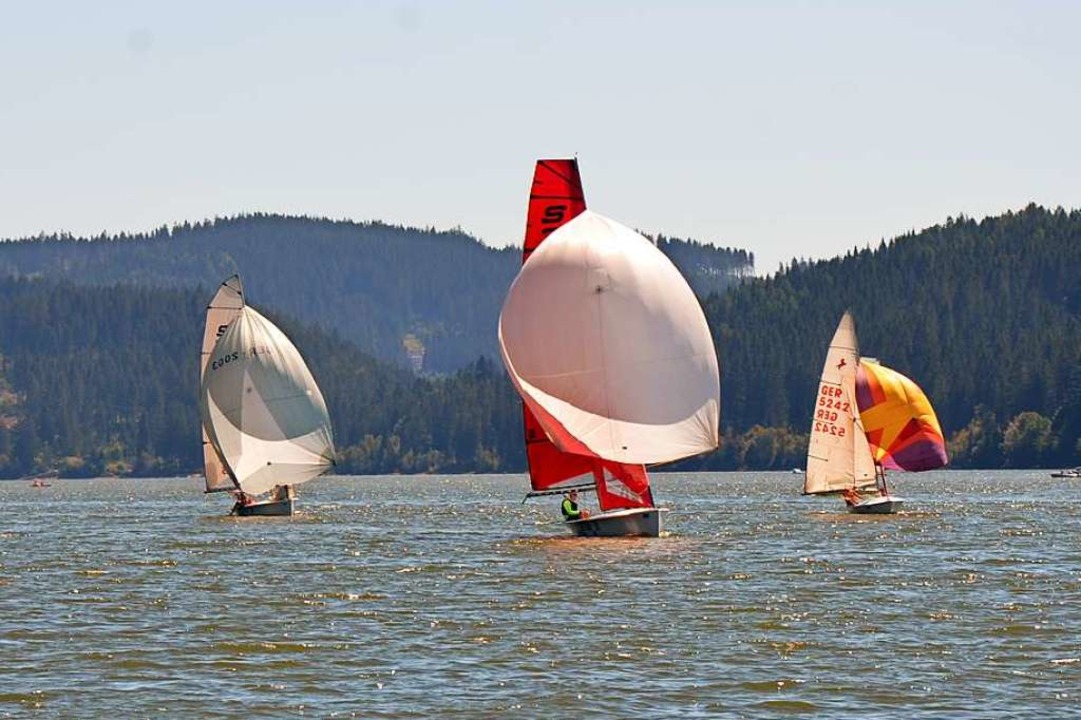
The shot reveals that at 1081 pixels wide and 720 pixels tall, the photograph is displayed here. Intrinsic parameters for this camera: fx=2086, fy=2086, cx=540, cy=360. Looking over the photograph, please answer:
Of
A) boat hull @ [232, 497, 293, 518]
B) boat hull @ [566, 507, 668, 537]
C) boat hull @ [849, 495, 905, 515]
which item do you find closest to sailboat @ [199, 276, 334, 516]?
boat hull @ [232, 497, 293, 518]

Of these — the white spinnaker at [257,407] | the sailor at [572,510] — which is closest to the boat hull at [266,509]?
the white spinnaker at [257,407]

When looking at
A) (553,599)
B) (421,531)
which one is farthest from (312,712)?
(421,531)

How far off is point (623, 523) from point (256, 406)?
1385 inches

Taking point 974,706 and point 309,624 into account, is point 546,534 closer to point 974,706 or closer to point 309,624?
point 309,624

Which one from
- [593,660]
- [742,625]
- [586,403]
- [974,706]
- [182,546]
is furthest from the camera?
[182,546]

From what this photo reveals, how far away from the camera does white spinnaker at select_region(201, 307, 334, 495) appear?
10062cm

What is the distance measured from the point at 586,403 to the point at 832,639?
24465mm

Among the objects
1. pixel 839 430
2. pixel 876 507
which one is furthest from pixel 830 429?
pixel 876 507

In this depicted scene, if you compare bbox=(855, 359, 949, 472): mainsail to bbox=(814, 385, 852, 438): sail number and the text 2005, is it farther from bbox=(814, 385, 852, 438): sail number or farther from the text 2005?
bbox=(814, 385, 852, 438): sail number

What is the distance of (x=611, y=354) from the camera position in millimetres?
67188

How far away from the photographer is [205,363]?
10319cm

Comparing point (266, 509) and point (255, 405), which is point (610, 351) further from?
point (266, 509)

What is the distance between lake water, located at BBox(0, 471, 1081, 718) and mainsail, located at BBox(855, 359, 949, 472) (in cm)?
2437

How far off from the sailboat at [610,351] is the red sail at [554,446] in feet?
7.86
